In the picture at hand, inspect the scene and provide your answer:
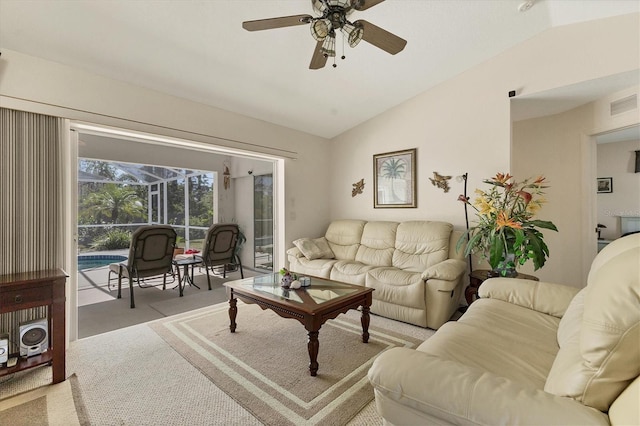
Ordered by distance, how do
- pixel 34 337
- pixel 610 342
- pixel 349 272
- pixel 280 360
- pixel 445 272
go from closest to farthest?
pixel 610 342
pixel 34 337
pixel 280 360
pixel 445 272
pixel 349 272

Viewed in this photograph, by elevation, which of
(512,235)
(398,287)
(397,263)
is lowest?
(398,287)

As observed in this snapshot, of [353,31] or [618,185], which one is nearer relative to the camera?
[353,31]

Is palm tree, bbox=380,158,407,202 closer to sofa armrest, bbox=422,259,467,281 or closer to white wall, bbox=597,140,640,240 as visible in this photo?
sofa armrest, bbox=422,259,467,281

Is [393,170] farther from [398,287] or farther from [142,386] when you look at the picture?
[142,386]

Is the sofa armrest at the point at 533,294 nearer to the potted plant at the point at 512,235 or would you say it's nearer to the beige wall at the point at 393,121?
the potted plant at the point at 512,235

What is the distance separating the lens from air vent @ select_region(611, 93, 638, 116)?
2855 millimetres

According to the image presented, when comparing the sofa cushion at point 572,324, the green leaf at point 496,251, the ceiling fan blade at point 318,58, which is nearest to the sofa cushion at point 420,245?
the green leaf at point 496,251

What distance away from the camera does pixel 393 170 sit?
13.8 ft

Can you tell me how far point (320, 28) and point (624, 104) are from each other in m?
3.39

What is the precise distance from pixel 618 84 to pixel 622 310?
10.9 ft

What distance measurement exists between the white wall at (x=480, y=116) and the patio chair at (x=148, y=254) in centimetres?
285

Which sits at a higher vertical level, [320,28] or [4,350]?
[320,28]

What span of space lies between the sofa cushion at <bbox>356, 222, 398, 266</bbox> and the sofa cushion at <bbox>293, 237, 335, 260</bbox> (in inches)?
19.0

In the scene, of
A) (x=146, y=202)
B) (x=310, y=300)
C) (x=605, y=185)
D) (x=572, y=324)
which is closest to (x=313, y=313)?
(x=310, y=300)
